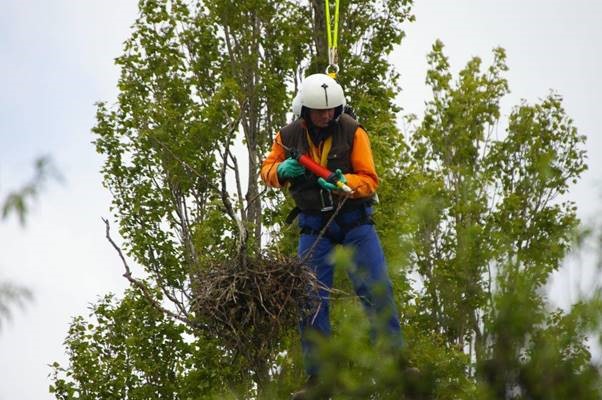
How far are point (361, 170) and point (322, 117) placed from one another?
401 millimetres

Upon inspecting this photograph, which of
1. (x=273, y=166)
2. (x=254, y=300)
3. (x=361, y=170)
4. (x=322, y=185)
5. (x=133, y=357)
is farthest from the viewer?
(x=133, y=357)

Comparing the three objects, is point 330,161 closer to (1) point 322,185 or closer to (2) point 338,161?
(2) point 338,161

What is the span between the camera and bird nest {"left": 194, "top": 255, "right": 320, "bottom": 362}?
823cm

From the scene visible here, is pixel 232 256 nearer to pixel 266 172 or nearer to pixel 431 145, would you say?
pixel 266 172

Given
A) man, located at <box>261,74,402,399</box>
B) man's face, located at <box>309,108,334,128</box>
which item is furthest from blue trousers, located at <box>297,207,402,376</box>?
man's face, located at <box>309,108,334,128</box>

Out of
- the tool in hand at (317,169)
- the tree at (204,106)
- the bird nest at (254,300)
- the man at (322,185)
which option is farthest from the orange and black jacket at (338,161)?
the tree at (204,106)

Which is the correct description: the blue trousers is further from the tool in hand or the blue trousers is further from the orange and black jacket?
the tool in hand

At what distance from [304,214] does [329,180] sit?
0.46 m

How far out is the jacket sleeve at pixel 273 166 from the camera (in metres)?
8.59

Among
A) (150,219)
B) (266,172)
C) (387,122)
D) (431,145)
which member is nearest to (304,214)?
(266,172)

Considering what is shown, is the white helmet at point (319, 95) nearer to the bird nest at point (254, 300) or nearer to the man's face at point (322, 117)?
the man's face at point (322, 117)

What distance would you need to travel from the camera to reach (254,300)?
826cm

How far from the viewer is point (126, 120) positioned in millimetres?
20469

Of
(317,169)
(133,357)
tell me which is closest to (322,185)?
(317,169)
